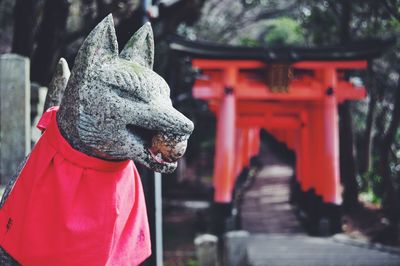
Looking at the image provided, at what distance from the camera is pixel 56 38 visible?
557 cm

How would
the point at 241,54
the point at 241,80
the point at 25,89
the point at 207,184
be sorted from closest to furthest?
the point at 25,89, the point at 241,54, the point at 241,80, the point at 207,184

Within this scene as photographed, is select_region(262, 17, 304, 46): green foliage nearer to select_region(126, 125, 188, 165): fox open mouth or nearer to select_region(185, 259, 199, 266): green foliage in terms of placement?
select_region(185, 259, 199, 266): green foliage

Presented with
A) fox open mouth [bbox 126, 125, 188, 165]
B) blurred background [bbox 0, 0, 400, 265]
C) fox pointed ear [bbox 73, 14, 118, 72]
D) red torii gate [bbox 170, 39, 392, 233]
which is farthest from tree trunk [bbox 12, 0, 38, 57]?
fox open mouth [bbox 126, 125, 188, 165]

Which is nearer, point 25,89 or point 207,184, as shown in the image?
point 25,89

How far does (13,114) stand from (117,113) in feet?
9.94

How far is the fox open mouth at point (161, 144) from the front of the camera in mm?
2078

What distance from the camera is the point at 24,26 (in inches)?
212

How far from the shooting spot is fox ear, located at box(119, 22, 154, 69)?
2.32 metres

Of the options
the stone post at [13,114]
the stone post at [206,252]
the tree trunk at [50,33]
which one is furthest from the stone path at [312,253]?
the tree trunk at [50,33]

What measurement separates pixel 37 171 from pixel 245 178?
13720 mm

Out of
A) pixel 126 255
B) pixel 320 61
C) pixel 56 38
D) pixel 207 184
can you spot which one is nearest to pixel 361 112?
pixel 207 184

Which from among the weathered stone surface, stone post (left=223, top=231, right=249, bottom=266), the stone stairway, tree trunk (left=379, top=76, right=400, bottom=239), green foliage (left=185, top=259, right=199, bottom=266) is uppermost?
the weathered stone surface

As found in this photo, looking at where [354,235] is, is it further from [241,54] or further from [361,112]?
[361,112]

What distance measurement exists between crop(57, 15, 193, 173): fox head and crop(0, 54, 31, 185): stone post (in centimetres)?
280
